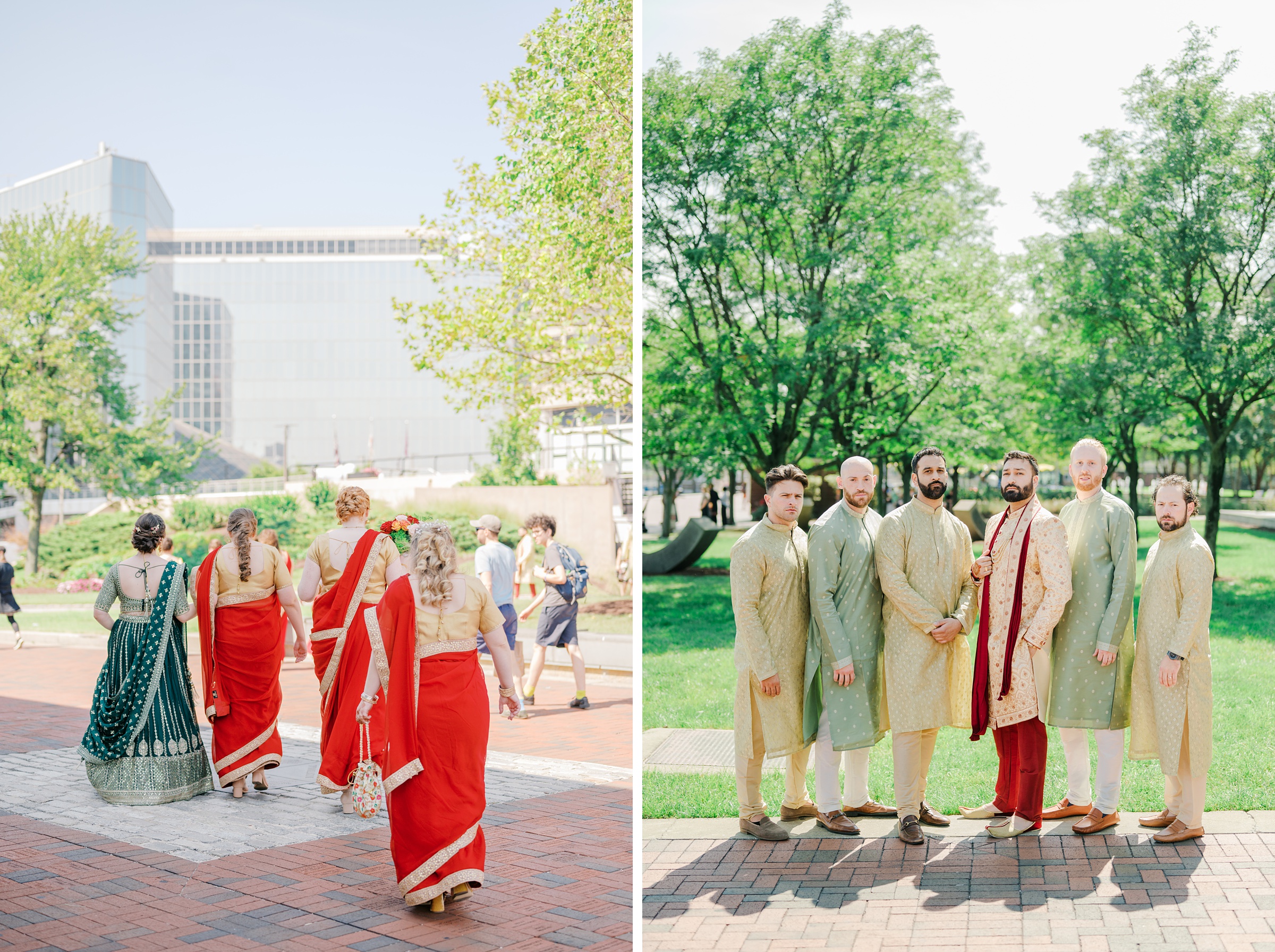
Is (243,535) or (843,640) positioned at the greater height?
(243,535)

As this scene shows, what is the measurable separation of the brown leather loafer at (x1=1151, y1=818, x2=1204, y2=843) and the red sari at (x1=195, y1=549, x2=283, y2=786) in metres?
5.01

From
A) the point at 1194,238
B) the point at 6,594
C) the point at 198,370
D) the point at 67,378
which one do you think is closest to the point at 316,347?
the point at 198,370

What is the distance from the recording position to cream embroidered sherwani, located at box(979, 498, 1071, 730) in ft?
18.4

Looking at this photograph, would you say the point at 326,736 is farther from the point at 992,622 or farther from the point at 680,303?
the point at 680,303

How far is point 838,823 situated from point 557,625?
498cm

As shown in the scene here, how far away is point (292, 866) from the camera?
18.2 ft

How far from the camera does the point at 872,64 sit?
57.0ft

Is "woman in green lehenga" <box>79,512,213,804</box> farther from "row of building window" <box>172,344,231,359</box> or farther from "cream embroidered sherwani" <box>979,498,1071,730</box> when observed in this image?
"row of building window" <box>172,344,231,359</box>

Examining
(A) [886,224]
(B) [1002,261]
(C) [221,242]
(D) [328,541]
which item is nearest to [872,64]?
(A) [886,224]

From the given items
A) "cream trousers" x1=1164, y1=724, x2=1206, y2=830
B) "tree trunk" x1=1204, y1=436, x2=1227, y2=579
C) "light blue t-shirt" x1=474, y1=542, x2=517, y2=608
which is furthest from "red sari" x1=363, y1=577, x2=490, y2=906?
"tree trunk" x1=1204, y1=436, x2=1227, y2=579

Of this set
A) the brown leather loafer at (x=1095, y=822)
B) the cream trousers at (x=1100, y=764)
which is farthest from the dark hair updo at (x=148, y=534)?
the brown leather loafer at (x=1095, y=822)

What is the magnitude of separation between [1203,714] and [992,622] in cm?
103

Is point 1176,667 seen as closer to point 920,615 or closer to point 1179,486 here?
point 1179,486

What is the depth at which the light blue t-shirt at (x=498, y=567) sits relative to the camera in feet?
32.8
